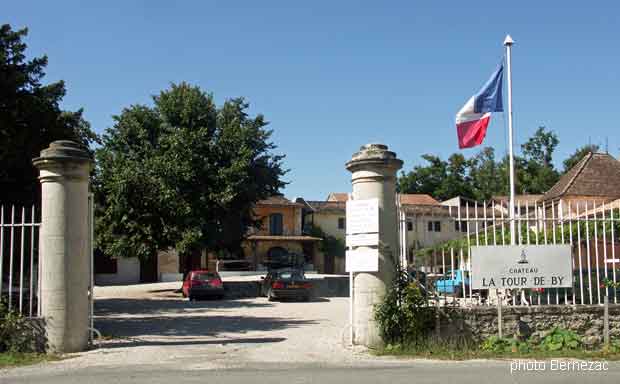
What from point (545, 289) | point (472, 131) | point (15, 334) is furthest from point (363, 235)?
point (15, 334)

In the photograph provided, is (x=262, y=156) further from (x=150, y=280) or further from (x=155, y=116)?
(x=150, y=280)

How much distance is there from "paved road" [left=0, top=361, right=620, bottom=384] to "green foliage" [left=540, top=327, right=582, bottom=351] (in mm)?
1082

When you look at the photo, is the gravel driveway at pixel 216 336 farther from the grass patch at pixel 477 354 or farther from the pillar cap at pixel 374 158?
the pillar cap at pixel 374 158

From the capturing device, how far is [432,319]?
10789 mm

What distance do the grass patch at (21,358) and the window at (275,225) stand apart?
42.8 meters

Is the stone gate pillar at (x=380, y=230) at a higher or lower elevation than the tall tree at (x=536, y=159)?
lower

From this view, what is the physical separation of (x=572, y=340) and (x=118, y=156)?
2346 centimetres

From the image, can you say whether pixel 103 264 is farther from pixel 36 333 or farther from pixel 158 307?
pixel 36 333

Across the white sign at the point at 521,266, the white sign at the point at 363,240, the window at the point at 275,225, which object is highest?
the window at the point at 275,225

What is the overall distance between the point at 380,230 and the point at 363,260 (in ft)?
2.02

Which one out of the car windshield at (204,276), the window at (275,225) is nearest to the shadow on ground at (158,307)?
the car windshield at (204,276)

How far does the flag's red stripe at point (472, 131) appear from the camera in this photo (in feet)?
45.2

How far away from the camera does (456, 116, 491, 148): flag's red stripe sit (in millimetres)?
13773

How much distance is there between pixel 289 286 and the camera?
1008 inches
